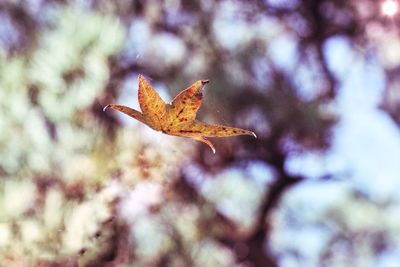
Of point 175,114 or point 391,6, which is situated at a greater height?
point 391,6

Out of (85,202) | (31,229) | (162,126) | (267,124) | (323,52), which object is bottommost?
(162,126)

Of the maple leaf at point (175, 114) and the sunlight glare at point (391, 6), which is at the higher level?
the sunlight glare at point (391, 6)

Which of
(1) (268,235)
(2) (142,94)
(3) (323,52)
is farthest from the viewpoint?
(1) (268,235)

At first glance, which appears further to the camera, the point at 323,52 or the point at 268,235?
the point at 268,235

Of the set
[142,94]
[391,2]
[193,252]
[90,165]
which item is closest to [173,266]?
[193,252]

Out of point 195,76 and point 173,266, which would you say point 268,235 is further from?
point 195,76

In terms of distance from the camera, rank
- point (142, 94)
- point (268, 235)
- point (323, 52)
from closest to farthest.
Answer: point (142, 94) → point (323, 52) → point (268, 235)

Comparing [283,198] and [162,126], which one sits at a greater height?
[283,198]

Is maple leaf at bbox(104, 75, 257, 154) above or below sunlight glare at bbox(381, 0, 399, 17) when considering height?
below
